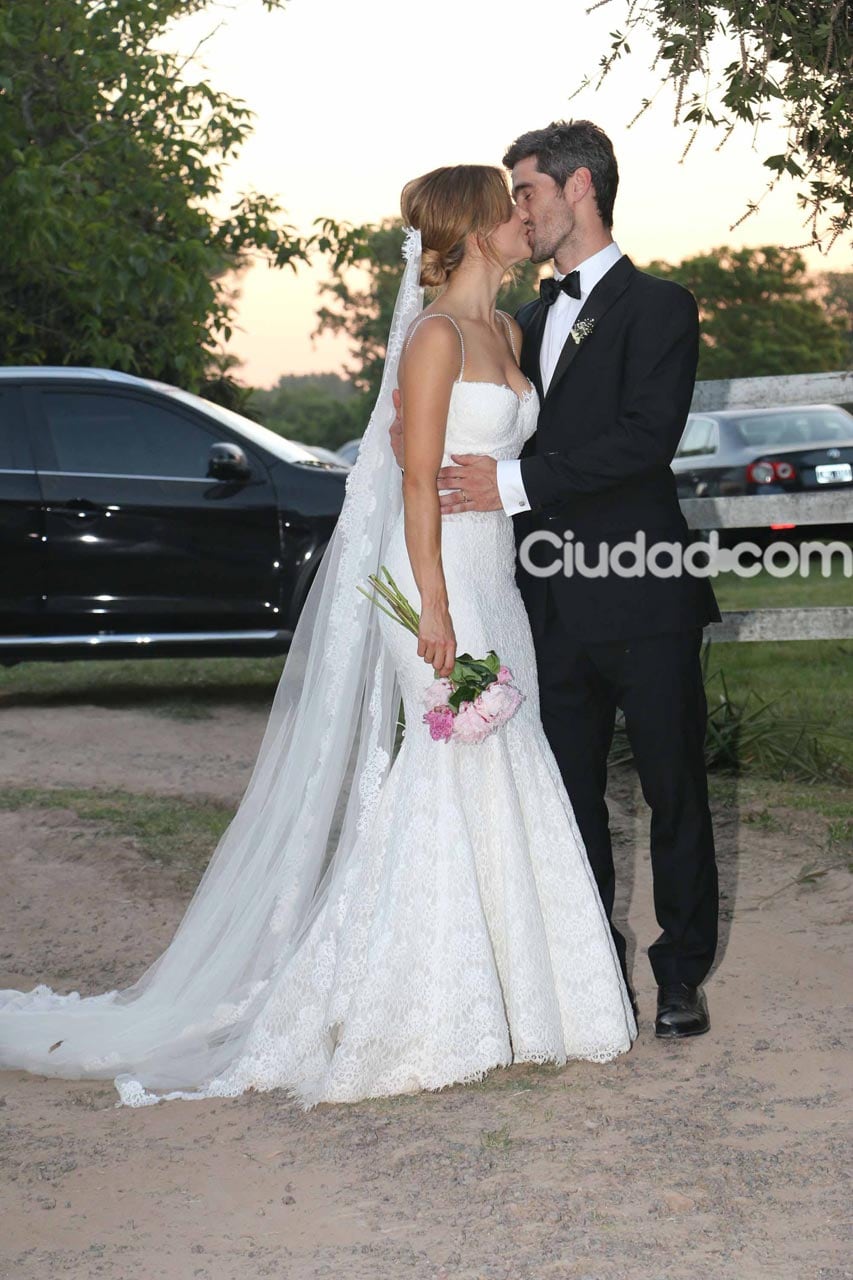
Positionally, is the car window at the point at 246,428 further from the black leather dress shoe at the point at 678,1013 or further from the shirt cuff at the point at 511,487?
the black leather dress shoe at the point at 678,1013

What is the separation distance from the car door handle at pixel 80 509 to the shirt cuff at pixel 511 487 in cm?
569

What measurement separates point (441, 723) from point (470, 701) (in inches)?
3.5

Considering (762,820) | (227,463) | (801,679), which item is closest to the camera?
(762,820)

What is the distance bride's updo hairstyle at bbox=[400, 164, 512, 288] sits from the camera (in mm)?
3895

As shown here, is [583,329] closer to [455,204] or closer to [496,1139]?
[455,204]

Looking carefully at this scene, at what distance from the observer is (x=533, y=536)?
13.7ft

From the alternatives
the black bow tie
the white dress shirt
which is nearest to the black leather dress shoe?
the white dress shirt

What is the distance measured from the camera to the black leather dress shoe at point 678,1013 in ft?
13.7

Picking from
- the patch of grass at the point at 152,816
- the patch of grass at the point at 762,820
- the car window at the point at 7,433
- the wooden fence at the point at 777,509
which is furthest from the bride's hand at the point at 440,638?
the car window at the point at 7,433

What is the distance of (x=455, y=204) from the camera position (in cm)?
389

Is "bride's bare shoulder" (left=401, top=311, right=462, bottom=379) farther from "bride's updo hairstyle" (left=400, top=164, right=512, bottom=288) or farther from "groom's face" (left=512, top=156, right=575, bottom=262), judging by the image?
"groom's face" (left=512, top=156, right=575, bottom=262)

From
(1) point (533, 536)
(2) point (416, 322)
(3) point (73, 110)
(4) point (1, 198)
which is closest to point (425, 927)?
(1) point (533, 536)

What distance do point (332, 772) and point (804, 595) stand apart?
1160 centimetres

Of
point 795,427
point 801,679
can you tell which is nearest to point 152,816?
point 801,679
